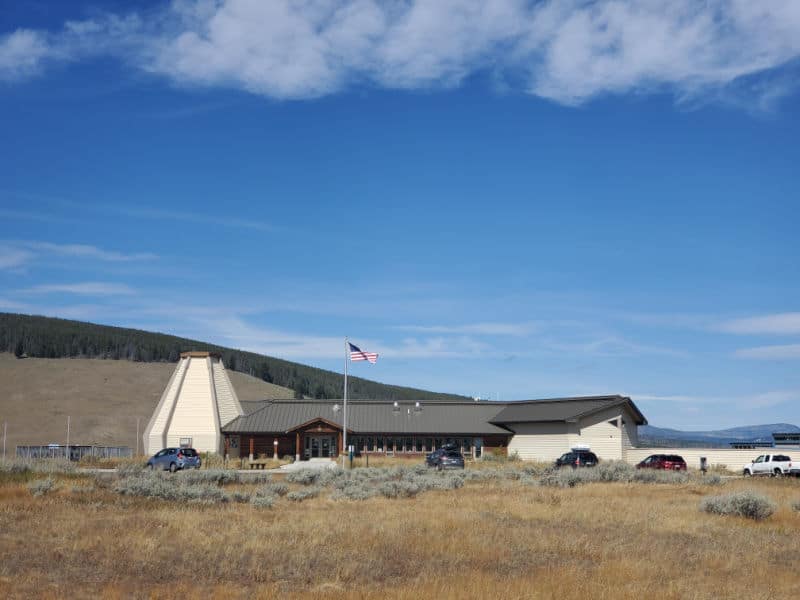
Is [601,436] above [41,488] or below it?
above

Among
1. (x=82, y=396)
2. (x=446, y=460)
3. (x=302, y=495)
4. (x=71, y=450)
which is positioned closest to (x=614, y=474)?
(x=446, y=460)

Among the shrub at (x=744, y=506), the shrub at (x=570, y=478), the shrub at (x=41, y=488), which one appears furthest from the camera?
the shrub at (x=570, y=478)

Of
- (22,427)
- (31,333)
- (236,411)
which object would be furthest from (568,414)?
(31,333)

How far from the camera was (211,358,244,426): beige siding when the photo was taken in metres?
70.7

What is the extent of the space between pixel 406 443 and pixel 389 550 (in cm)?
5251

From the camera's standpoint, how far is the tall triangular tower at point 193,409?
68.4 metres

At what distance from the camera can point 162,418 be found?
6894 centimetres

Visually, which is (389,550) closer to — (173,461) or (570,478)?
(570,478)

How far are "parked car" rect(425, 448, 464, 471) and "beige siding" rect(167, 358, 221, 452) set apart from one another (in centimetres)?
2232

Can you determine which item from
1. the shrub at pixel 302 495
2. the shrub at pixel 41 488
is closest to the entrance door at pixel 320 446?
the shrub at pixel 302 495

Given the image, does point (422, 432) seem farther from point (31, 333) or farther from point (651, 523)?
point (31, 333)

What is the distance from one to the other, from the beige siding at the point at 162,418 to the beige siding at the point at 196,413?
19.2 inches

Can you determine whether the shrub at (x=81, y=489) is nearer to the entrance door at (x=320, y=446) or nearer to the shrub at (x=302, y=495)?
the shrub at (x=302, y=495)

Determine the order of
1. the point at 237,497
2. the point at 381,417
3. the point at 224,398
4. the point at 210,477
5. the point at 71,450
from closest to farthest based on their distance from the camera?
the point at 237,497 < the point at 210,477 < the point at 71,450 < the point at 224,398 < the point at 381,417
